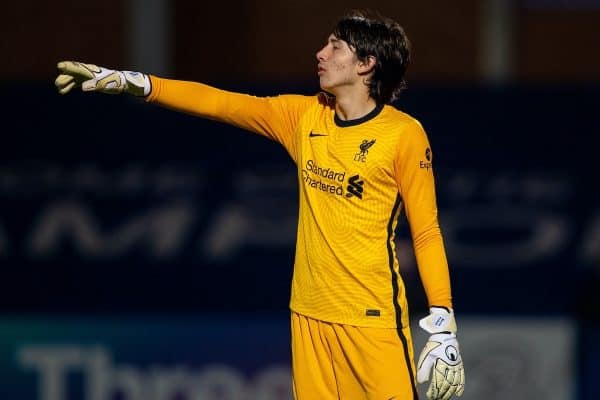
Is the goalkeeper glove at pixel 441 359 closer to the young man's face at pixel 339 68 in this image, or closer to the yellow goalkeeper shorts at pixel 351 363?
the yellow goalkeeper shorts at pixel 351 363

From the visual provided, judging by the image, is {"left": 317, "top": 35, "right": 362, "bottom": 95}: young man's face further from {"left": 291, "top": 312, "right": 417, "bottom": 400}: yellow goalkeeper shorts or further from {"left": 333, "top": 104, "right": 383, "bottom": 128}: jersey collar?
{"left": 291, "top": 312, "right": 417, "bottom": 400}: yellow goalkeeper shorts

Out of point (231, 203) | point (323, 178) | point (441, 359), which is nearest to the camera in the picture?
point (441, 359)

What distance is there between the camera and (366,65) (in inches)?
159

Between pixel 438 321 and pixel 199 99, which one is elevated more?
pixel 199 99

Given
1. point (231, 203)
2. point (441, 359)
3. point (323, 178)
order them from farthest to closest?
point (231, 203), point (323, 178), point (441, 359)

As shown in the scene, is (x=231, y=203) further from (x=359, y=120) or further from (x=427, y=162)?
(x=427, y=162)

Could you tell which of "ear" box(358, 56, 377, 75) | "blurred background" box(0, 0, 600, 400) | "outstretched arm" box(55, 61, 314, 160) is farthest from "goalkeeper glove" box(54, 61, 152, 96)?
"blurred background" box(0, 0, 600, 400)

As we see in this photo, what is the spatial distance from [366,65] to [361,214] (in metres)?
0.48

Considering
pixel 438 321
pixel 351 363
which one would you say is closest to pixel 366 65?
pixel 438 321

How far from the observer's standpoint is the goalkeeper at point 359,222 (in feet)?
12.8

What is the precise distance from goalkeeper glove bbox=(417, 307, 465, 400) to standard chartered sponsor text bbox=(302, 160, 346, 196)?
478mm

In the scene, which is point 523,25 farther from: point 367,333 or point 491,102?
point 367,333

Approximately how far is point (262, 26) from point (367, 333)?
608 cm

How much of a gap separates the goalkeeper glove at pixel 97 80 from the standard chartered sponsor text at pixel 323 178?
0.56m
